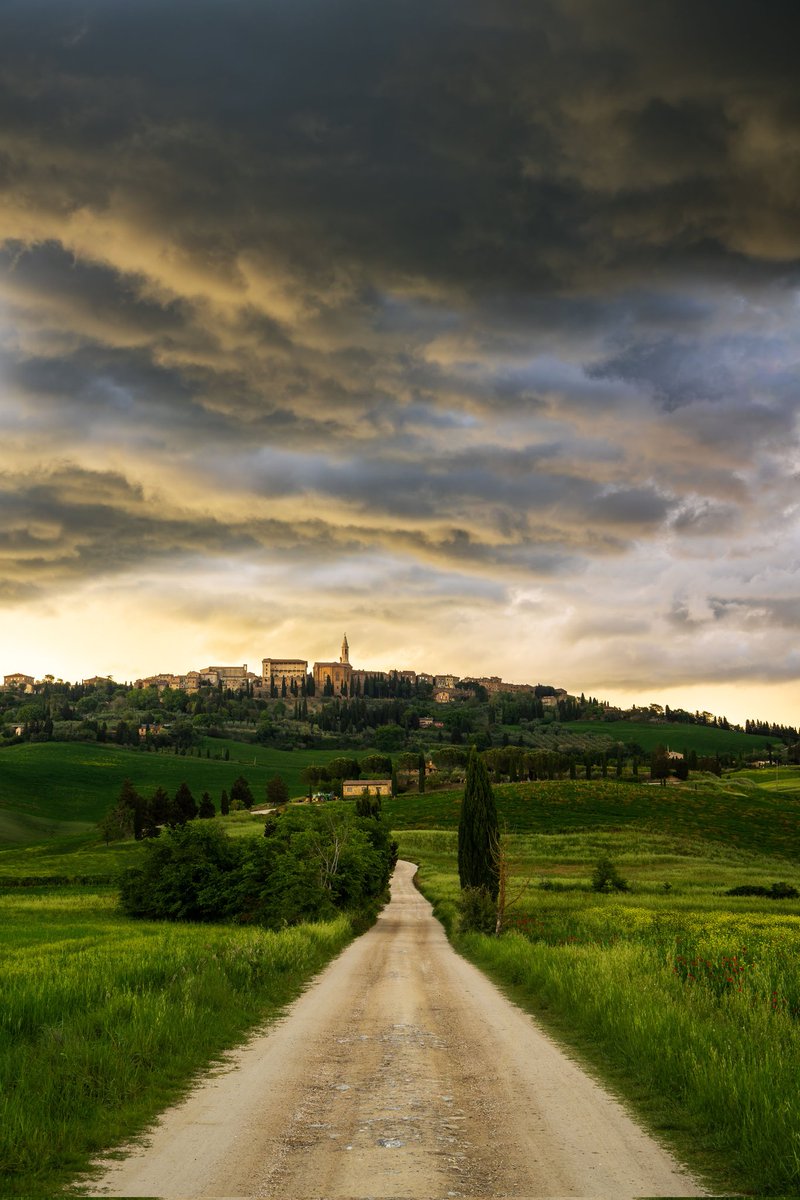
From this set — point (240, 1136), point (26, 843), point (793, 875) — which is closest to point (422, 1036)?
point (240, 1136)

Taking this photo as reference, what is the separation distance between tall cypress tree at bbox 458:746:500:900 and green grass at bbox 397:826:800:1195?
4736 mm

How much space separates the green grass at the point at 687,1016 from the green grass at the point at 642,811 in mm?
70074

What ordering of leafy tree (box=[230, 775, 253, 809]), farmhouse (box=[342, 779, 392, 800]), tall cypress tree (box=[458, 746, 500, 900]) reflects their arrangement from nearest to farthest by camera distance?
tall cypress tree (box=[458, 746, 500, 900]), leafy tree (box=[230, 775, 253, 809]), farmhouse (box=[342, 779, 392, 800])

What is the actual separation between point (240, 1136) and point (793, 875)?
267 feet

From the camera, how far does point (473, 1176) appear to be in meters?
8.55

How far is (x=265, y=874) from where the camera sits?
54156 mm

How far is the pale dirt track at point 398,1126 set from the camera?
8.40m

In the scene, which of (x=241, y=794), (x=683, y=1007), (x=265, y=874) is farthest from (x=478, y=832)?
(x=241, y=794)

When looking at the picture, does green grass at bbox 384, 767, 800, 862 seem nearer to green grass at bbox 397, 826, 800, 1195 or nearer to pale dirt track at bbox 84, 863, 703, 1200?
green grass at bbox 397, 826, 800, 1195

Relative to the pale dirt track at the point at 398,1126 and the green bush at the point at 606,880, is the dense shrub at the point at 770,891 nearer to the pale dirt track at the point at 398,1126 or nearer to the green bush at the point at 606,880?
the green bush at the point at 606,880

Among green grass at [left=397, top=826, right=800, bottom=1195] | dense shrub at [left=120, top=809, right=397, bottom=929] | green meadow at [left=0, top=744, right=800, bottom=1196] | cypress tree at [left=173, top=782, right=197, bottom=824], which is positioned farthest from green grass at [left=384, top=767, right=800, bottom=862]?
green grass at [left=397, top=826, right=800, bottom=1195]

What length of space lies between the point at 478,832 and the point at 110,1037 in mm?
39574

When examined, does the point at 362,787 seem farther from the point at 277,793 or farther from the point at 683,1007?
the point at 683,1007

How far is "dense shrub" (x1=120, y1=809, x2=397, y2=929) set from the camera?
44562 millimetres
